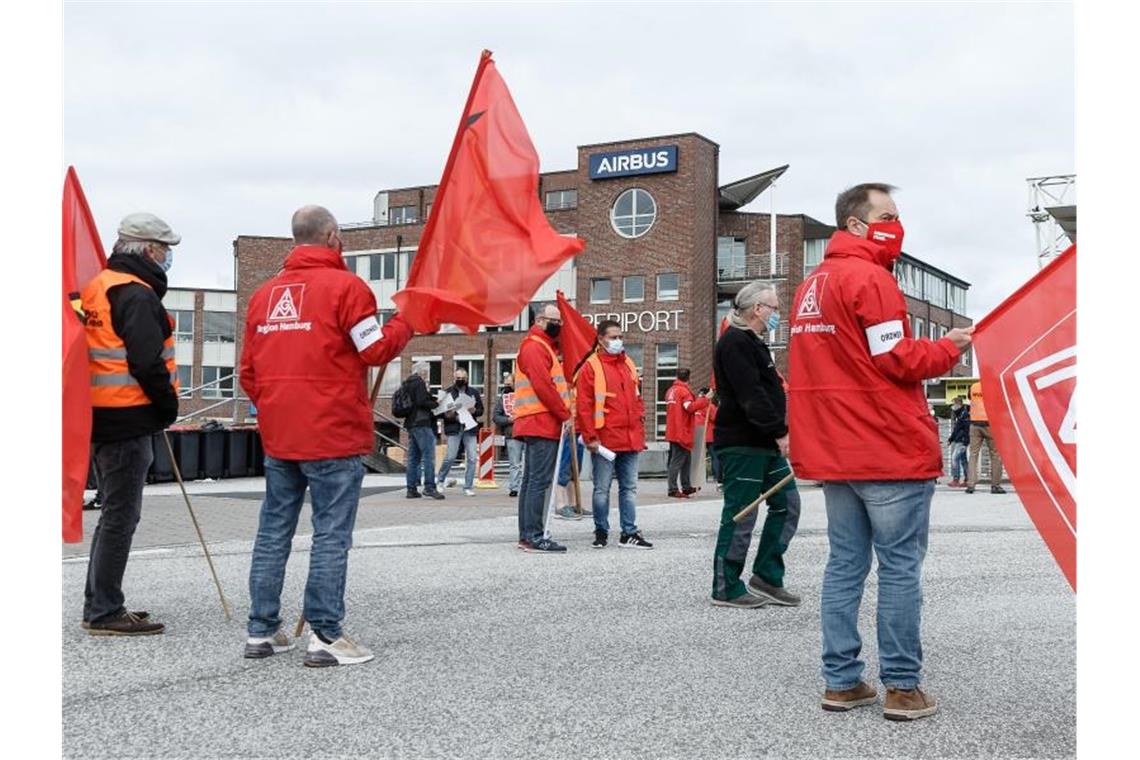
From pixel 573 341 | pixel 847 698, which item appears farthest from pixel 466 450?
pixel 847 698

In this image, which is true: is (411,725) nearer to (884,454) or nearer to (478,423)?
(884,454)

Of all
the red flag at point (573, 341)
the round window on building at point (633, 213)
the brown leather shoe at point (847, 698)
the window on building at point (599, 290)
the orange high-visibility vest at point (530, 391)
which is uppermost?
the round window on building at point (633, 213)

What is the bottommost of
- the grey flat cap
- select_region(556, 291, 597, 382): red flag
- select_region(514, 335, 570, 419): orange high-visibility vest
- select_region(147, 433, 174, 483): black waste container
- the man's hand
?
select_region(147, 433, 174, 483): black waste container

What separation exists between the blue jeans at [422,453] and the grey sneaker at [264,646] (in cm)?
1124

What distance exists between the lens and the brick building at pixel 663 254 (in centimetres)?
5581

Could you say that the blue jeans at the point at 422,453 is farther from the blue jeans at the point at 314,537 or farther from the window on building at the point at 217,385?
the window on building at the point at 217,385

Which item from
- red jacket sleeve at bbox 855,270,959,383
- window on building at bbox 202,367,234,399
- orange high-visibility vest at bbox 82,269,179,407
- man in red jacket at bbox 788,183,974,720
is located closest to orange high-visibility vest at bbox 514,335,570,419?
orange high-visibility vest at bbox 82,269,179,407

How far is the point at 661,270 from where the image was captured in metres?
56.3

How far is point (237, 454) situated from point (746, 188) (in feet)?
129

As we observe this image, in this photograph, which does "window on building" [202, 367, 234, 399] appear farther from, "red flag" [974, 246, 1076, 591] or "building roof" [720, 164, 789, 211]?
"red flag" [974, 246, 1076, 591]

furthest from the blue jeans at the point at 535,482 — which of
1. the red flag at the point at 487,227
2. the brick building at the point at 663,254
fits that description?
the brick building at the point at 663,254

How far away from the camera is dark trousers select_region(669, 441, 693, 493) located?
17828mm

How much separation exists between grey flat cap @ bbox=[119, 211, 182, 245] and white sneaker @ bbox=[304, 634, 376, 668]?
2.34 metres

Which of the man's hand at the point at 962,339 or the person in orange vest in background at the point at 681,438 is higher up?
the man's hand at the point at 962,339
